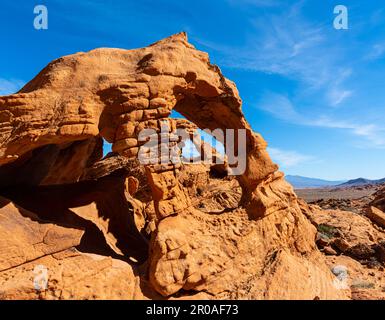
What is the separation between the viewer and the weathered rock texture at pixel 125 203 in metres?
5.54

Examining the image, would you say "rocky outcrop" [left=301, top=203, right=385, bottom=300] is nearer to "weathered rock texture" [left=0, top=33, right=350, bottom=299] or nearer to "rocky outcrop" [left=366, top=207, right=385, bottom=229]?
"rocky outcrop" [left=366, top=207, right=385, bottom=229]

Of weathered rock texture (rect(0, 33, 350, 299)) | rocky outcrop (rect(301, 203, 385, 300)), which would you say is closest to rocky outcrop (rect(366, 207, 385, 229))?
rocky outcrop (rect(301, 203, 385, 300))

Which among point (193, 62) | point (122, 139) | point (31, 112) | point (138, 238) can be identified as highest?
point (193, 62)

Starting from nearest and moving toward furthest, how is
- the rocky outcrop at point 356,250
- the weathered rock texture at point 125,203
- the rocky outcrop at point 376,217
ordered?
the weathered rock texture at point 125,203, the rocky outcrop at point 356,250, the rocky outcrop at point 376,217

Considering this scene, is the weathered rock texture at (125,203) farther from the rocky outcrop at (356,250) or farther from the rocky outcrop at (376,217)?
the rocky outcrop at (376,217)

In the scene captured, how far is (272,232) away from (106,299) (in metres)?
3.92

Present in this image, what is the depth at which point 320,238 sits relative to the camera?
12.1 metres

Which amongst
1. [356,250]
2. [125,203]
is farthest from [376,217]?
[125,203]

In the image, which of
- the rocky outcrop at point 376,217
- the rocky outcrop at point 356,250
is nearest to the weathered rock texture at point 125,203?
the rocky outcrop at point 356,250

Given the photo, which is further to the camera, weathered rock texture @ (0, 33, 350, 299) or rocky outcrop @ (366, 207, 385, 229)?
rocky outcrop @ (366, 207, 385, 229)

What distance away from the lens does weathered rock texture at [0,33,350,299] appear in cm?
554

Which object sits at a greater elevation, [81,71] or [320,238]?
[81,71]
